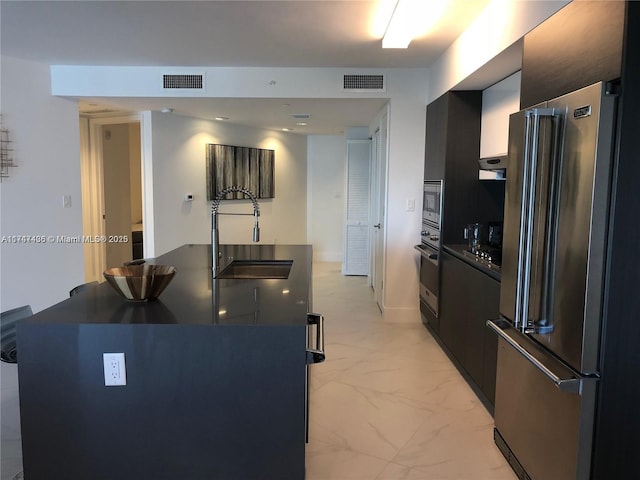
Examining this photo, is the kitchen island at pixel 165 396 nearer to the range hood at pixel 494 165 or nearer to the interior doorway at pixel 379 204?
the range hood at pixel 494 165

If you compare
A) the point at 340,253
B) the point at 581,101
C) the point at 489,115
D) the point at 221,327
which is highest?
the point at 489,115

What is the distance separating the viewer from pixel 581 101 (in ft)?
5.75

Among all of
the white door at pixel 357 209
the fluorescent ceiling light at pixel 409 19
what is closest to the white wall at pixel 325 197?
the white door at pixel 357 209

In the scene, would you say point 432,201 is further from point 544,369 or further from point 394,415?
point 544,369

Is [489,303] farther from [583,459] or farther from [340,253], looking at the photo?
[340,253]

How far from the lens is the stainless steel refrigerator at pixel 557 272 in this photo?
1.70 metres

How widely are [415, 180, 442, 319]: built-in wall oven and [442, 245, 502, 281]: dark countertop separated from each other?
243 millimetres

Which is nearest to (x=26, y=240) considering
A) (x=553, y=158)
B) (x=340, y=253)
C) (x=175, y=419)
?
(x=175, y=419)

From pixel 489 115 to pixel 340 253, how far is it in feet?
17.5

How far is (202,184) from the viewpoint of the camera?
21.9ft

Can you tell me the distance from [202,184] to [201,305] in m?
4.75

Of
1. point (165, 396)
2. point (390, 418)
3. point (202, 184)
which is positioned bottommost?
point (390, 418)

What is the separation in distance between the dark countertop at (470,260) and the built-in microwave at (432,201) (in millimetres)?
360

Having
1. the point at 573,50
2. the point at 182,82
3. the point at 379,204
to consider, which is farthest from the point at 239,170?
the point at 573,50
